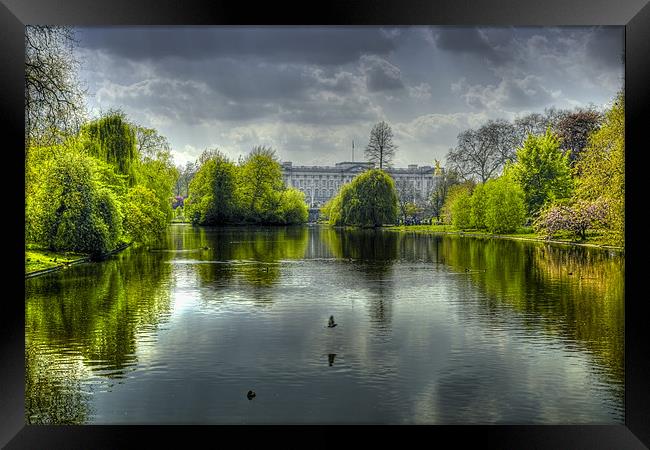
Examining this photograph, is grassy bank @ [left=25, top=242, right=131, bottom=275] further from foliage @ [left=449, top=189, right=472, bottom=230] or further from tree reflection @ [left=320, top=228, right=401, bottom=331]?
foliage @ [left=449, top=189, right=472, bottom=230]

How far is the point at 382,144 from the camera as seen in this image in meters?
58.2

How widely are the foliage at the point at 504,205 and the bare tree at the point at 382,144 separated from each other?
630 inches

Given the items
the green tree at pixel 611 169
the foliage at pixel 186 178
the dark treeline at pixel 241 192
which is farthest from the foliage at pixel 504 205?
the foliage at pixel 186 178

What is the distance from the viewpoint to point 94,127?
3097 cm

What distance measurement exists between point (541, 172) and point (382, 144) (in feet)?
61.9

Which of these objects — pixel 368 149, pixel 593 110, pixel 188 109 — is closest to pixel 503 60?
pixel 593 110

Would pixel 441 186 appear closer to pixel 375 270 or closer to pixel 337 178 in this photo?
pixel 337 178

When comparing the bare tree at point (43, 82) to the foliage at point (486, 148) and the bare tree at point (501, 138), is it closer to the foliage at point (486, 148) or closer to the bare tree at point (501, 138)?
the foliage at point (486, 148)

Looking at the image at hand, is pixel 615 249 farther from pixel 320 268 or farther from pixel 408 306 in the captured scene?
pixel 408 306

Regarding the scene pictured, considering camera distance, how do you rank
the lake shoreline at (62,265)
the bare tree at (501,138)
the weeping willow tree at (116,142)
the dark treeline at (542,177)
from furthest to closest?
the bare tree at (501,138) → the weeping willow tree at (116,142) → the dark treeline at (542,177) → the lake shoreline at (62,265)

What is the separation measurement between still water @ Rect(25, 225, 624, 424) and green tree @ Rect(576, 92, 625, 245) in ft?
12.1

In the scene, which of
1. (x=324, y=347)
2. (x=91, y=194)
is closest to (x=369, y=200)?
(x=91, y=194)

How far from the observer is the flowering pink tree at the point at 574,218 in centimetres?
2941

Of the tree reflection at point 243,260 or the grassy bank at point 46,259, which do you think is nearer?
the tree reflection at point 243,260
